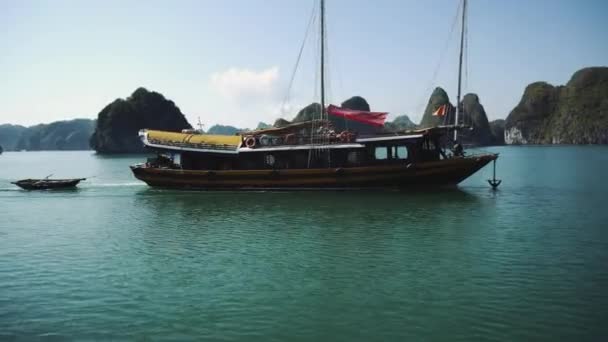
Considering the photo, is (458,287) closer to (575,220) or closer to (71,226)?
(575,220)

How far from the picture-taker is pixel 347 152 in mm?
30188

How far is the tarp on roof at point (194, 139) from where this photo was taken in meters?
32.1

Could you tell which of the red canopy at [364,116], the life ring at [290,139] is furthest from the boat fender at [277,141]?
the red canopy at [364,116]

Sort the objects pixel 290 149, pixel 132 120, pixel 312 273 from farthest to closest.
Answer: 1. pixel 132 120
2. pixel 290 149
3. pixel 312 273

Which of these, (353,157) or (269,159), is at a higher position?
(353,157)

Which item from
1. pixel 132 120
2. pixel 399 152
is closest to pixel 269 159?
pixel 399 152

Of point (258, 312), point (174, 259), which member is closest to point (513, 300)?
point (258, 312)

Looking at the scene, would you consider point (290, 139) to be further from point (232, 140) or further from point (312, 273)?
point (312, 273)

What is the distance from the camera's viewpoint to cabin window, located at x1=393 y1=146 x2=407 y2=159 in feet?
99.5

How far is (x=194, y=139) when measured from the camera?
32.9 metres

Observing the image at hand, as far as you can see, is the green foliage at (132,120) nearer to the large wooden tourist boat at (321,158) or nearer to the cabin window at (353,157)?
the large wooden tourist boat at (321,158)

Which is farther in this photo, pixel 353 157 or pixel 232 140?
pixel 232 140

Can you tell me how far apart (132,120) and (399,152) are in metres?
144

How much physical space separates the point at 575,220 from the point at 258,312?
56.0 ft
